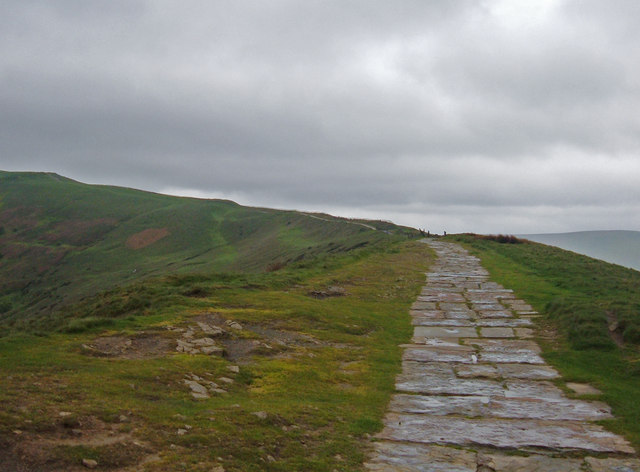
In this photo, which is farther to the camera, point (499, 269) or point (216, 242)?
point (216, 242)

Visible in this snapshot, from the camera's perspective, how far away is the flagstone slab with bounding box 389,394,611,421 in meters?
7.33

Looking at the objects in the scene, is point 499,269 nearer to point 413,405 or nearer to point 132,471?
point 413,405

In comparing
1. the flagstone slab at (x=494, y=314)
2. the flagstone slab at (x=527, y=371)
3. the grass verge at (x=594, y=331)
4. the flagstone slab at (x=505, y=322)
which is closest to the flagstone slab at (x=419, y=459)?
the grass verge at (x=594, y=331)

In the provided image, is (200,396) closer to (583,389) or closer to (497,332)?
(583,389)

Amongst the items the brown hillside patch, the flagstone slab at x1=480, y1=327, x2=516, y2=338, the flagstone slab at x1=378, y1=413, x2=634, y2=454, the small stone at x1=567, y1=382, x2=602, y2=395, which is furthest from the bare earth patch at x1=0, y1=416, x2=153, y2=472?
the brown hillside patch

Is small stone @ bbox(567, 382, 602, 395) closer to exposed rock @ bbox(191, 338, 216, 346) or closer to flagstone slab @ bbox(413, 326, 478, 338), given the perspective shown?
flagstone slab @ bbox(413, 326, 478, 338)

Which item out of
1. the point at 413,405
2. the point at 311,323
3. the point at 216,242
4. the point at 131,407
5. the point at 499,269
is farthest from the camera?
the point at 216,242

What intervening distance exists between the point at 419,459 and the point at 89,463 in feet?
11.1

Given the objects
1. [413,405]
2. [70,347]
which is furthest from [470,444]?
[70,347]

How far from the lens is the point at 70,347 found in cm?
849

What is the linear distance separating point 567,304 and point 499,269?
1166cm

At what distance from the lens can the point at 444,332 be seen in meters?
13.1

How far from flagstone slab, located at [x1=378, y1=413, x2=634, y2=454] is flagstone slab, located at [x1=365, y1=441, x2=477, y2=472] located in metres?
0.22

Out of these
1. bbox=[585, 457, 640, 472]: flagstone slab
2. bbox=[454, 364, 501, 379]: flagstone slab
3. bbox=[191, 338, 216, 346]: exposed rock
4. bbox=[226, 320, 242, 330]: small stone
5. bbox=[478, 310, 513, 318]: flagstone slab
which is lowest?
bbox=[191, 338, 216, 346]: exposed rock
